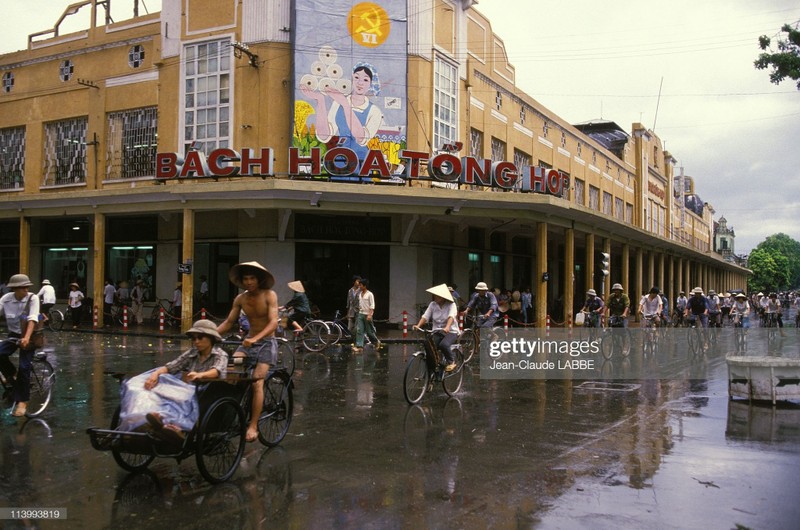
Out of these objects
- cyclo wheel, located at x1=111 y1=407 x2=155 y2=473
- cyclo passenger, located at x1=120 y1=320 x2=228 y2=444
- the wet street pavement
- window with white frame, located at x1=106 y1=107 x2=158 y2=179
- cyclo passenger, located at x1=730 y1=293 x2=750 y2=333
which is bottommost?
the wet street pavement

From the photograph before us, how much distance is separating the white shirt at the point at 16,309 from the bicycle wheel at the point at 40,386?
529 millimetres

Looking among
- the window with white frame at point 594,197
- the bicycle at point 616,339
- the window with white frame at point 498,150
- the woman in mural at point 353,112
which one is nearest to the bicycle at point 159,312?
the woman in mural at point 353,112

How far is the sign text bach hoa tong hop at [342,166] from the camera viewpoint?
2128cm

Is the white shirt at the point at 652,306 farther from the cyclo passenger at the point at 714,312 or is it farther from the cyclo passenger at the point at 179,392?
the cyclo passenger at the point at 179,392

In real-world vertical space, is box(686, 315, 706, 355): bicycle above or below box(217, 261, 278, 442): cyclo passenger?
below

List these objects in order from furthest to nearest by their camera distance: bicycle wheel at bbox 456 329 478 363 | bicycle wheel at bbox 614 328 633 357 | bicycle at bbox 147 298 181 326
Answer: bicycle at bbox 147 298 181 326
bicycle wheel at bbox 614 328 633 357
bicycle wheel at bbox 456 329 478 363

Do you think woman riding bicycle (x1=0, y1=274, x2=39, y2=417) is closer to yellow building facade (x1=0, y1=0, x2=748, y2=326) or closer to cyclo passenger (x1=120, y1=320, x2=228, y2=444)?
cyclo passenger (x1=120, y1=320, x2=228, y2=444)

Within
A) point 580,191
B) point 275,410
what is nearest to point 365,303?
point 275,410

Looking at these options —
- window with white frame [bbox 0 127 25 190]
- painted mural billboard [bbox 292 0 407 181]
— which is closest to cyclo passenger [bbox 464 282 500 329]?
painted mural billboard [bbox 292 0 407 181]

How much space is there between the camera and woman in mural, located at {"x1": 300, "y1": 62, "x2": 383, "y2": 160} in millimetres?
23297

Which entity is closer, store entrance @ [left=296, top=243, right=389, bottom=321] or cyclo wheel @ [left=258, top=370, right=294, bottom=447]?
cyclo wheel @ [left=258, top=370, right=294, bottom=447]

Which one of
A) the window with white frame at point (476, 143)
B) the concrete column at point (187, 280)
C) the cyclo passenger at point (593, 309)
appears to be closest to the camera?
the cyclo passenger at point (593, 309)

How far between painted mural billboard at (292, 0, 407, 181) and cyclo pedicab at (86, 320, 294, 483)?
17.2 metres

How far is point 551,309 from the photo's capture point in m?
33.8
